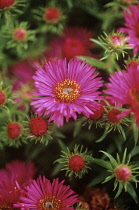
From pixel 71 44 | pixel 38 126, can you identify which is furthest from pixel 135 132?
pixel 71 44

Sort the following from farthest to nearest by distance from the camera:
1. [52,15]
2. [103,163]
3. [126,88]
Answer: [52,15] < [103,163] < [126,88]

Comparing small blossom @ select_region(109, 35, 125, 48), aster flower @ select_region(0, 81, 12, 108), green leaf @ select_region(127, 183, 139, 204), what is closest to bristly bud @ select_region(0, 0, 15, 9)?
aster flower @ select_region(0, 81, 12, 108)

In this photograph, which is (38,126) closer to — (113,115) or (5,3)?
(113,115)

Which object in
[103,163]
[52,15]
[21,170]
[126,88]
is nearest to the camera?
[126,88]

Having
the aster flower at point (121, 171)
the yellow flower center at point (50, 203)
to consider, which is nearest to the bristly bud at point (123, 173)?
the aster flower at point (121, 171)

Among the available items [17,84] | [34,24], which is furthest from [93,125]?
[34,24]

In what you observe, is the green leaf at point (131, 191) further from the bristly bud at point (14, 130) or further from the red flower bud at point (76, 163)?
the bristly bud at point (14, 130)

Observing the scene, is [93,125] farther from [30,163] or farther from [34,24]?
[34,24]
